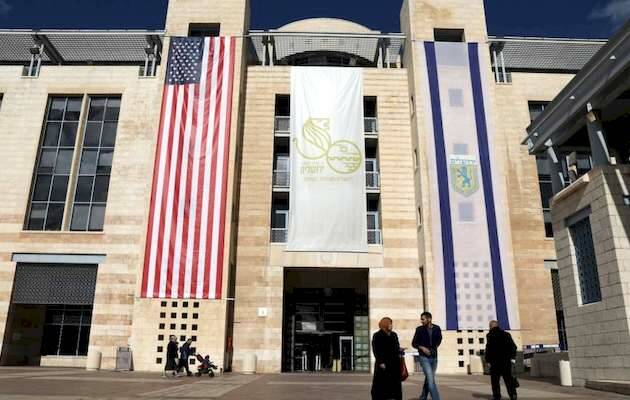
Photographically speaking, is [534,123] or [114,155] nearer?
[534,123]

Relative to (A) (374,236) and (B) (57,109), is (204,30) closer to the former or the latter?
(B) (57,109)

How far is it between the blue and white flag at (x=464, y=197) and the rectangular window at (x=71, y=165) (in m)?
18.4

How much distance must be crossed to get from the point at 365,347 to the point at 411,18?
19575 mm

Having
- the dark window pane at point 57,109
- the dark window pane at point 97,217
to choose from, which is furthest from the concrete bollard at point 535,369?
the dark window pane at point 57,109

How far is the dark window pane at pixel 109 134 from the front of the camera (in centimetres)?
2795

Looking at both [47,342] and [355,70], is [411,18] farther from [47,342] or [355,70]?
[47,342]

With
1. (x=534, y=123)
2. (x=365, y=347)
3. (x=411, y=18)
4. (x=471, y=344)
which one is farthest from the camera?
(x=411, y=18)

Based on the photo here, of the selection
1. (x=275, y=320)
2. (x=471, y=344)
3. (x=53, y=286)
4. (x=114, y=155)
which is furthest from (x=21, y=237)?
(x=471, y=344)

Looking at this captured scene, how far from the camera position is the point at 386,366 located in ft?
23.9

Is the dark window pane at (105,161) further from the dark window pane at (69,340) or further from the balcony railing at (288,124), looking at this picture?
the balcony railing at (288,124)

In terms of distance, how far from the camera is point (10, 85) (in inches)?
1126

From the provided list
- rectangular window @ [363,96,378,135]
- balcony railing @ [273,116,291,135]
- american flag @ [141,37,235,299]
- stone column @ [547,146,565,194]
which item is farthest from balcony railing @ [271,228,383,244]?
stone column @ [547,146,565,194]

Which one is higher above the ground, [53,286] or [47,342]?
[53,286]

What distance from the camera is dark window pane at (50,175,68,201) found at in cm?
2675
